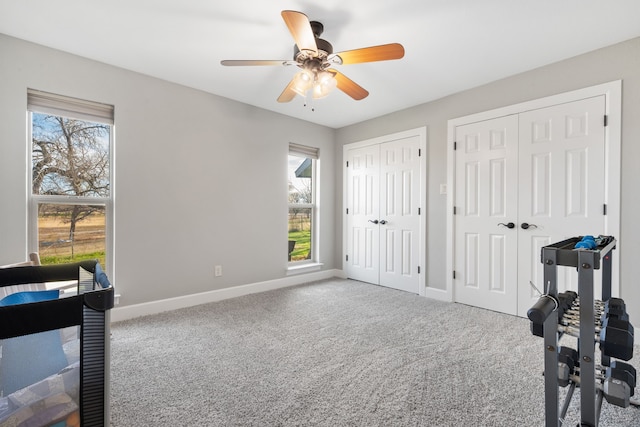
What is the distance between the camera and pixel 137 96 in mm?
2811

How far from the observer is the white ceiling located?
1.92 m

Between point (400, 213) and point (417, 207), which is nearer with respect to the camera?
point (417, 207)

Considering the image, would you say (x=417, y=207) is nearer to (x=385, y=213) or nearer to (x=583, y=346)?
(x=385, y=213)

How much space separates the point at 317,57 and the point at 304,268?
113 inches

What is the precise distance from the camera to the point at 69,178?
2.55 meters

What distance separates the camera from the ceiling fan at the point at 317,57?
1712mm

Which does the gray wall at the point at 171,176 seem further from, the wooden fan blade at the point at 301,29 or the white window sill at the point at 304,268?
the wooden fan blade at the point at 301,29

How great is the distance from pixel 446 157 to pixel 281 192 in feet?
6.77

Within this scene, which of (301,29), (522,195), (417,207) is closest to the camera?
(301,29)

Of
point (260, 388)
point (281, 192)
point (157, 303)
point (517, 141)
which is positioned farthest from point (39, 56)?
point (517, 141)

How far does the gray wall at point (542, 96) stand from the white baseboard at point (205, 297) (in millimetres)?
1711

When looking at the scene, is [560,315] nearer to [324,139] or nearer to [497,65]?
[497,65]

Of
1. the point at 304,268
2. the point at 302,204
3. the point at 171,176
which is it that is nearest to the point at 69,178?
the point at 171,176

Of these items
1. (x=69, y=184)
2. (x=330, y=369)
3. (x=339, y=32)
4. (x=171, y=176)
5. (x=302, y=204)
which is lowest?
(x=330, y=369)
